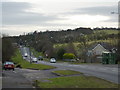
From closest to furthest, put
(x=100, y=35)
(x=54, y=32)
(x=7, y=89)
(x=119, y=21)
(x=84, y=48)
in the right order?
(x=7, y=89), (x=119, y=21), (x=84, y=48), (x=100, y=35), (x=54, y=32)

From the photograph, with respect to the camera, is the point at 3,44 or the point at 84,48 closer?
the point at 3,44

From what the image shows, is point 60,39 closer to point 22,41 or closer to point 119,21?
point 22,41

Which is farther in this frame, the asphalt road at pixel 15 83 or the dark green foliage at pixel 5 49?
the dark green foliage at pixel 5 49

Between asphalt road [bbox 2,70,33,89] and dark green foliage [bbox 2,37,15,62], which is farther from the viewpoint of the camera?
dark green foliage [bbox 2,37,15,62]

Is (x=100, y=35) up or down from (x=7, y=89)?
up

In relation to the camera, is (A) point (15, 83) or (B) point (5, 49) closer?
(A) point (15, 83)

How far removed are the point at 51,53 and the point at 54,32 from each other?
63.2 m

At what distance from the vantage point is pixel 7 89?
14180mm

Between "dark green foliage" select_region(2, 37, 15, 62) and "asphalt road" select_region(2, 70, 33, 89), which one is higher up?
"dark green foliage" select_region(2, 37, 15, 62)

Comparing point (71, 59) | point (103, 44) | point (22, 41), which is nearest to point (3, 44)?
point (71, 59)

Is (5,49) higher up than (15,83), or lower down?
higher up

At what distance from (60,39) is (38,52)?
15.1 m

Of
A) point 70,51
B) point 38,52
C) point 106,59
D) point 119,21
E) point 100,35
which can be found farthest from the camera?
point 38,52

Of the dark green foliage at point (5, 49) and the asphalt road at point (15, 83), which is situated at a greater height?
the dark green foliage at point (5, 49)
